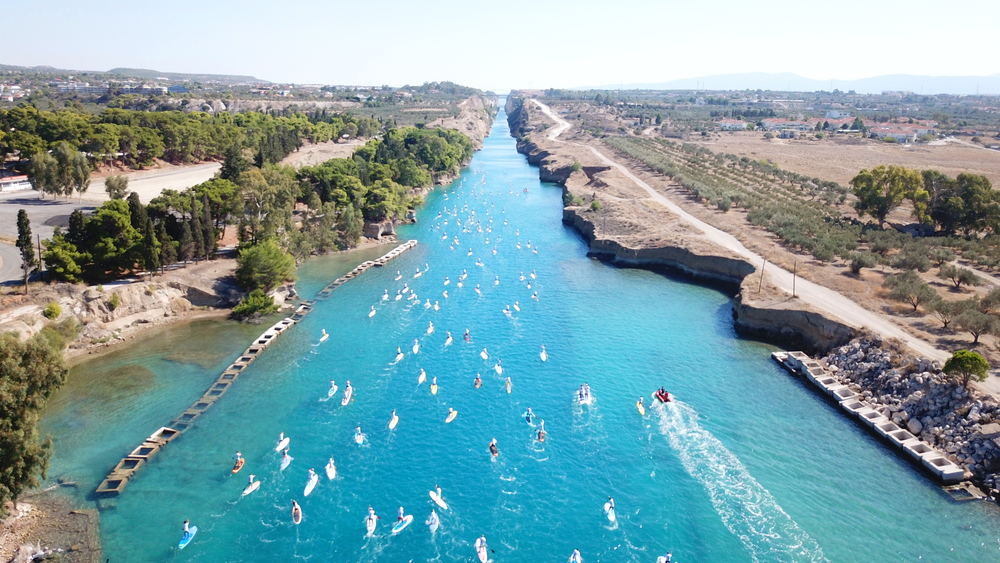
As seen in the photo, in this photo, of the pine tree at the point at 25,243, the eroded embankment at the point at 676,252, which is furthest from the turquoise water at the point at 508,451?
the pine tree at the point at 25,243

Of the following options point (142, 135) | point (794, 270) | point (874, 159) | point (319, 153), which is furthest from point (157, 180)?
point (874, 159)

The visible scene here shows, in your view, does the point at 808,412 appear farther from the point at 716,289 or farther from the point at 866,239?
the point at 866,239

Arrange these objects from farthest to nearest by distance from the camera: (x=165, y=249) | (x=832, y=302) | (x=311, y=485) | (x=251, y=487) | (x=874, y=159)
Result: (x=874, y=159) → (x=165, y=249) → (x=832, y=302) → (x=311, y=485) → (x=251, y=487)

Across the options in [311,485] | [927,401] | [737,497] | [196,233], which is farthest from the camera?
[196,233]

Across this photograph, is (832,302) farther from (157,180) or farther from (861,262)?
(157,180)

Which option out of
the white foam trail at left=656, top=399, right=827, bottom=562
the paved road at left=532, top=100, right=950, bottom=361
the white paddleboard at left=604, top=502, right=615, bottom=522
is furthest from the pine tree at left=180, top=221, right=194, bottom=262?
the paved road at left=532, top=100, right=950, bottom=361

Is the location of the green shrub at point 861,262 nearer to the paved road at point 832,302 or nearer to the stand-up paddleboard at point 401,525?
the paved road at point 832,302
